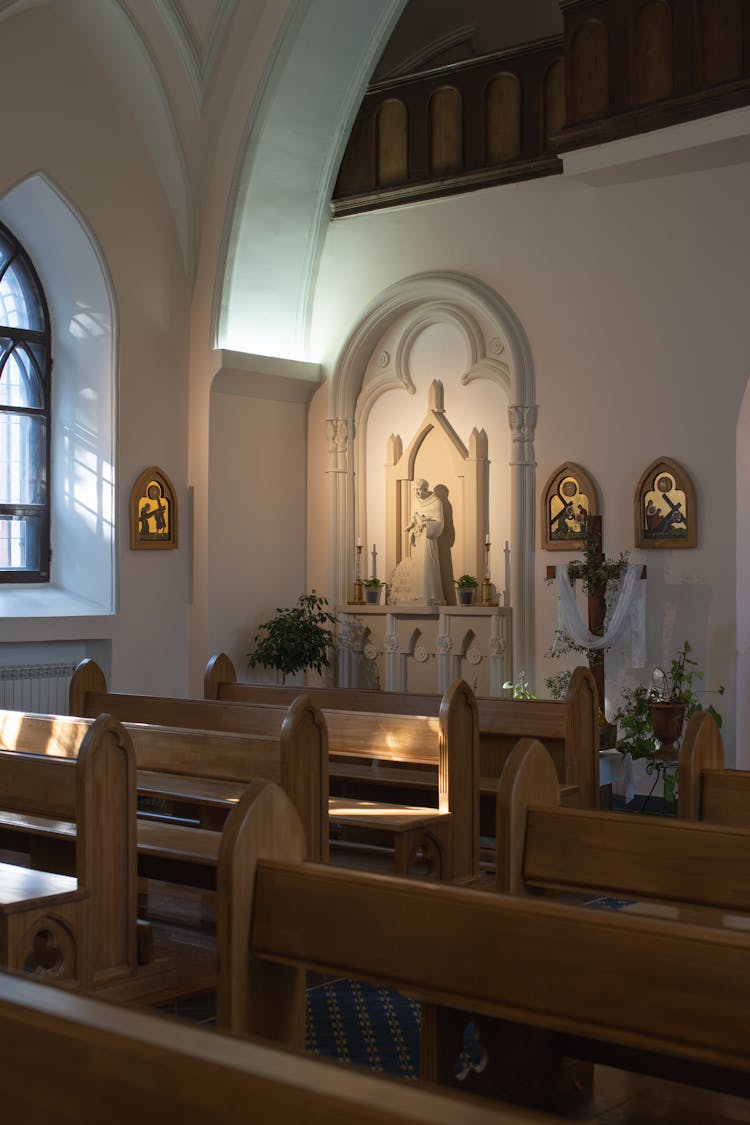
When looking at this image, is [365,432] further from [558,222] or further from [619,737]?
[619,737]

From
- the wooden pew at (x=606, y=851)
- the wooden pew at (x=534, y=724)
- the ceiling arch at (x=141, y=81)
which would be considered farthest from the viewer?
the ceiling arch at (x=141, y=81)

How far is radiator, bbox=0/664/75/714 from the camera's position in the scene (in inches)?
400

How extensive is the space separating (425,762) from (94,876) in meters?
2.02

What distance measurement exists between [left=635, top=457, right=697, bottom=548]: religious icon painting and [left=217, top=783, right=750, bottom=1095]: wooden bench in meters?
6.50

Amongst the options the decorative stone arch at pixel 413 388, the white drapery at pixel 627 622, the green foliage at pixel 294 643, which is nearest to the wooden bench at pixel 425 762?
the white drapery at pixel 627 622

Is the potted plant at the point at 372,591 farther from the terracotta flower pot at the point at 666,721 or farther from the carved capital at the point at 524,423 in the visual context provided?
the terracotta flower pot at the point at 666,721

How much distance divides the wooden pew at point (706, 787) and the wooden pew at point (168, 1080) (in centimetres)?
270

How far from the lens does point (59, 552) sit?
11.0 metres

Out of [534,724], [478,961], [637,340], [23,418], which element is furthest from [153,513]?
[478,961]

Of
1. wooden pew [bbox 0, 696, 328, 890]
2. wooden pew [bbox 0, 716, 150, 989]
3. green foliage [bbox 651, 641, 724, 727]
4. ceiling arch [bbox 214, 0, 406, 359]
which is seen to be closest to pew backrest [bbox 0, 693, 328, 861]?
wooden pew [bbox 0, 696, 328, 890]

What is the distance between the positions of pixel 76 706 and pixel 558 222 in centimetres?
533

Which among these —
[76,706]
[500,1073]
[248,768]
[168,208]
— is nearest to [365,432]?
[168,208]

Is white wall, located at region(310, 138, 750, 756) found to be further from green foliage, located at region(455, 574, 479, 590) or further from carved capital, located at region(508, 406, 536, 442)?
green foliage, located at region(455, 574, 479, 590)

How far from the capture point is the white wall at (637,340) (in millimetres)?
9000
